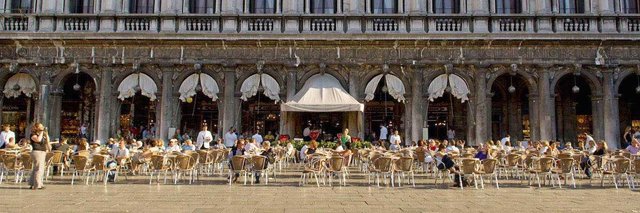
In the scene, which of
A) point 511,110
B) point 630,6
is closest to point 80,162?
point 511,110

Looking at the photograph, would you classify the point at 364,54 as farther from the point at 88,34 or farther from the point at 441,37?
the point at 88,34

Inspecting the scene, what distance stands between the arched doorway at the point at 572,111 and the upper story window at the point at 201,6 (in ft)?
53.4

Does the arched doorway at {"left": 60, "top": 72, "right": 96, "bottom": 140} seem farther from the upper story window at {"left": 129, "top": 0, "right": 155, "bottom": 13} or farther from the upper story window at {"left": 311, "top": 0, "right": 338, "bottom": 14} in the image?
the upper story window at {"left": 311, "top": 0, "right": 338, "bottom": 14}

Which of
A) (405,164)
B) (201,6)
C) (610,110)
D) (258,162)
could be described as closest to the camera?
(405,164)

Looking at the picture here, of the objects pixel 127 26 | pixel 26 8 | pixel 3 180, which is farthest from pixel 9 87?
pixel 3 180

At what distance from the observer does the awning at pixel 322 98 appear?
19.2 m

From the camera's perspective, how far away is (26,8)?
22.4 meters

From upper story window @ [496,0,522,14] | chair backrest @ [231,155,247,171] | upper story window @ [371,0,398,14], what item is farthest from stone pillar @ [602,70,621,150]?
chair backrest @ [231,155,247,171]

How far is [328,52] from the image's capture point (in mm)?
21094

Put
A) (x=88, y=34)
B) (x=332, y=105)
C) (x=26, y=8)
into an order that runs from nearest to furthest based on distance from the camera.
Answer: (x=332, y=105), (x=88, y=34), (x=26, y=8)

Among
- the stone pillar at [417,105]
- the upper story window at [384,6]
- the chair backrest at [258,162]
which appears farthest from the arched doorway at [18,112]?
the stone pillar at [417,105]

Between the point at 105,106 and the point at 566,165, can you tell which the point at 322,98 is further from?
the point at 566,165

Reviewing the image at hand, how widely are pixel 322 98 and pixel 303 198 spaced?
33.0 feet

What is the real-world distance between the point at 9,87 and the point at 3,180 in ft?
34.8
